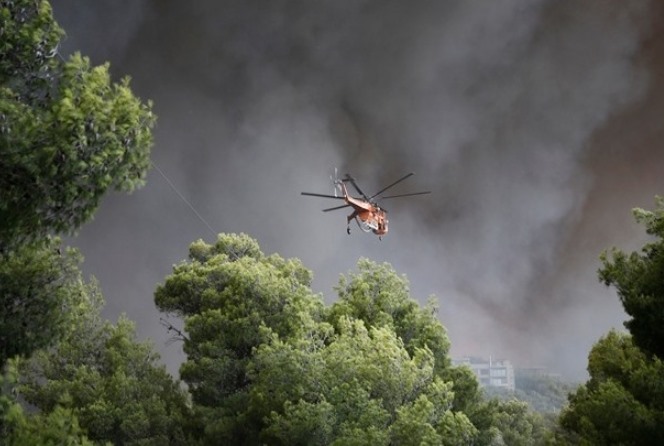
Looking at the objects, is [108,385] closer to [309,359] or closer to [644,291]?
[309,359]

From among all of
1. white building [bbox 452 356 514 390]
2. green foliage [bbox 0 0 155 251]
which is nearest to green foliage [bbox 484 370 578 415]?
white building [bbox 452 356 514 390]

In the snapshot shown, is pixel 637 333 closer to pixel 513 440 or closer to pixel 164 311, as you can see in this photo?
pixel 164 311

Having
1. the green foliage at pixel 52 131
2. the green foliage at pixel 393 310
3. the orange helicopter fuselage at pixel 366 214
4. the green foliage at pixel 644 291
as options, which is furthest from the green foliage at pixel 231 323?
the green foliage at pixel 52 131

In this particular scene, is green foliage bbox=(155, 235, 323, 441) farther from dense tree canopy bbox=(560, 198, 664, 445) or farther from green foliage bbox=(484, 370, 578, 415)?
green foliage bbox=(484, 370, 578, 415)

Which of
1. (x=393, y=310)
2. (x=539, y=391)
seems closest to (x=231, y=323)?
(x=393, y=310)

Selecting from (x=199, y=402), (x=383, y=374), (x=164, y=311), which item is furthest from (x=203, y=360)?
(x=383, y=374)
